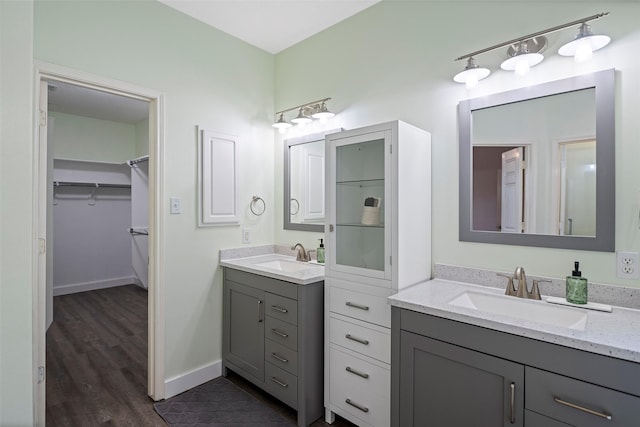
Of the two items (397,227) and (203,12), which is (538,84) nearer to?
(397,227)

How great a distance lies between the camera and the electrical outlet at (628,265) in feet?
4.78

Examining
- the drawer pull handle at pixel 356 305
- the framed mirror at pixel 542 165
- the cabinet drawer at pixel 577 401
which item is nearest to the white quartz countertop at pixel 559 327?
the cabinet drawer at pixel 577 401

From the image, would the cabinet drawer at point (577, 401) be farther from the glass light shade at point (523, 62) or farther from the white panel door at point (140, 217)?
the white panel door at point (140, 217)

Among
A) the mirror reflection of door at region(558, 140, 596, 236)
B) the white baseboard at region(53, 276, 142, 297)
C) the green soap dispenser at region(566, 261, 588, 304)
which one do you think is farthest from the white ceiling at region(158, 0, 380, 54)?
the white baseboard at region(53, 276, 142, 297)

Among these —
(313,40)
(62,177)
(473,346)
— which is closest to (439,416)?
(473,346)

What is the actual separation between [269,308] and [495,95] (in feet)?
6.09

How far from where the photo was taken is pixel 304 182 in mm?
2805

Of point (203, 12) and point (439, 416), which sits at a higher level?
point (203, 12)

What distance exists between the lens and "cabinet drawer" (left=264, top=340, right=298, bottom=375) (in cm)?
208

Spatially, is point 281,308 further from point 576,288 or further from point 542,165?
point 542,165

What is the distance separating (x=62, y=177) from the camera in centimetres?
477

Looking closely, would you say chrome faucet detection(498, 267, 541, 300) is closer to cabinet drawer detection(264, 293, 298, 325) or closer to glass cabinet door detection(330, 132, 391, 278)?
glass cabinet door detection(330, 132, 391, 278)

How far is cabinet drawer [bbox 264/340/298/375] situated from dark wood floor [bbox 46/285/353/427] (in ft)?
1.02

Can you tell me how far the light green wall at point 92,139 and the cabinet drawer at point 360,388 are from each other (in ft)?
15.4
